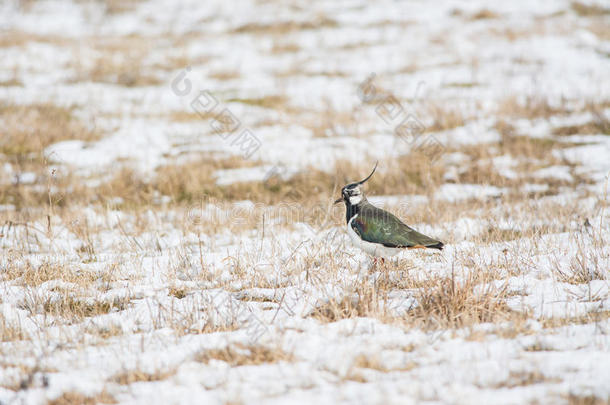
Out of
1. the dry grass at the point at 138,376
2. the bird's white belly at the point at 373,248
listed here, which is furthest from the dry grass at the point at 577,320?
the dry grass at the point at 138,376

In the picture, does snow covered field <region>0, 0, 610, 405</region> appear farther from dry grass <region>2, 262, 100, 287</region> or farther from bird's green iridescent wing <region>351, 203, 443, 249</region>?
bird's green iridescent wing <region>351, 203, 443, 249</region>

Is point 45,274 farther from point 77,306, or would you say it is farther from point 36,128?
point 36,128

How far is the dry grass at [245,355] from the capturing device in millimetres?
3205

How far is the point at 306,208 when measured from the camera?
7148mm

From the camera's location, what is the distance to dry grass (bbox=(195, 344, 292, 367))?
3205 millimetres

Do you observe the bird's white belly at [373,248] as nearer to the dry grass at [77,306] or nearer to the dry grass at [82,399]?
the dry grass at [77,306]

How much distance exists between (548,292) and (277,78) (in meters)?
11.1

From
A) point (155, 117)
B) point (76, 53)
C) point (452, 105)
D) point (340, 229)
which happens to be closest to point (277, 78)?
point (155, 117)

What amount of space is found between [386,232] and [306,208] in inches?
115

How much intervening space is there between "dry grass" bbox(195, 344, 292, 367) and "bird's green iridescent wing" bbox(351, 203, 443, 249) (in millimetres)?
1412

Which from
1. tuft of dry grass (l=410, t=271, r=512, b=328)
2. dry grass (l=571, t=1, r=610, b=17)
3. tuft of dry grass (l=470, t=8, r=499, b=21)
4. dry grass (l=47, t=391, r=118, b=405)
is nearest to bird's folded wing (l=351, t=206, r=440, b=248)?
tuft of dry grass (l=410, t=271, r=512, b=328)

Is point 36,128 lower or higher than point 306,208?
higher

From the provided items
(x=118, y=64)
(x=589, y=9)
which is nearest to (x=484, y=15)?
(x=589, y=9)

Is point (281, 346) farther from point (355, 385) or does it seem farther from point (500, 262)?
point (500, 262)
